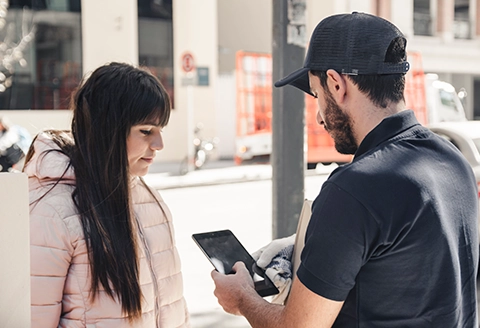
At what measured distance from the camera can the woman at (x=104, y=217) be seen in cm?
199

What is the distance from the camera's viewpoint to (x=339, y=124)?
182cm

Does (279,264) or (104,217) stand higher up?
(104,217)

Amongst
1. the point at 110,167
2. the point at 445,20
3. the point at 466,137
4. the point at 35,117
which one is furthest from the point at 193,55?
the point at 110,167

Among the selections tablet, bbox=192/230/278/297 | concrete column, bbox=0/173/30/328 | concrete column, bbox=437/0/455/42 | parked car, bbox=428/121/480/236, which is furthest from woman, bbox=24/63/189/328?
concrete column, bbox=437/0/455/42

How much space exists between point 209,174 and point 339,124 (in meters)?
15.8

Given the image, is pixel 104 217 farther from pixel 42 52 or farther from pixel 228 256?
pixel 42 52

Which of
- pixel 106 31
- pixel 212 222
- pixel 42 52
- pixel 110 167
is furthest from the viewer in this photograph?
pixel 106 31

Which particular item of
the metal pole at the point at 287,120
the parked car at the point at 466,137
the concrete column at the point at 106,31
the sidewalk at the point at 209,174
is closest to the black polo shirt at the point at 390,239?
the metal pole at the point at 287,120

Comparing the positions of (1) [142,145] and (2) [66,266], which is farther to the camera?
(1) [142,145]

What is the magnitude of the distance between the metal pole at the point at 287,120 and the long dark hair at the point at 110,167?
7.40 ft

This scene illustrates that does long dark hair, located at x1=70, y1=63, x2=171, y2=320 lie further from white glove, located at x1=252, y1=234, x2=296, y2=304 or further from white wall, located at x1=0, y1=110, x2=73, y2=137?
white wall, located at x1=0, y1=110, x2=73, y2=137

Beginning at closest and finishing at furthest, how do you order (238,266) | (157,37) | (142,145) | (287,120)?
(238,266) → (142,145) → (287,120) → (157,37)

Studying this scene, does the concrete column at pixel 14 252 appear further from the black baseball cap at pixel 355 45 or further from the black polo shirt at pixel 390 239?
the black baseball cap at pixel 355 45

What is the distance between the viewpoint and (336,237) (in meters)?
1.56
